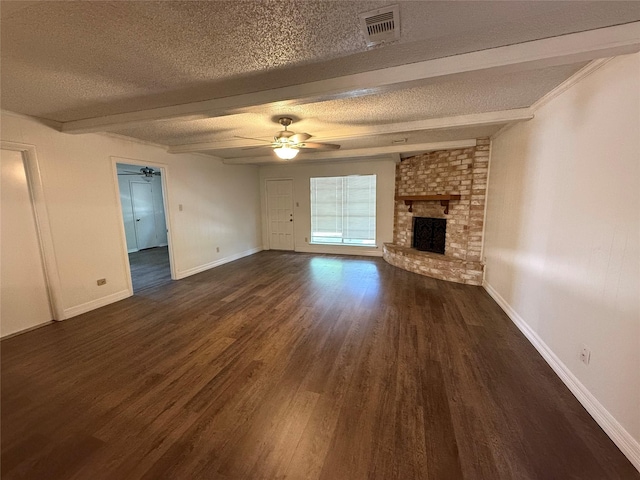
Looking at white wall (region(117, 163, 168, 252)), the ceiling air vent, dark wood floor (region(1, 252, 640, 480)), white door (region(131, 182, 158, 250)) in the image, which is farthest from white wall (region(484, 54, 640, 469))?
white door (region(131, 182, 158, 250))

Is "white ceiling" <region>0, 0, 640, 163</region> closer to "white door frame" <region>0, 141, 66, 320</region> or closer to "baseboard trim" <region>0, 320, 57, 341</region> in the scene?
"white door frame" <region>0, 141, 66, 320</region>

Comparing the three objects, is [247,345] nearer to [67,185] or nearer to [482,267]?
[67,185]

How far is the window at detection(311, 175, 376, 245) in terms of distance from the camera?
20.9 ft

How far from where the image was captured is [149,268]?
562 centimetres

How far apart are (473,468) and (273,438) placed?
1.13m

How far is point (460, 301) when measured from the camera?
3.63 meters

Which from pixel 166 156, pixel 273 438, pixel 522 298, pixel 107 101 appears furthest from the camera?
pixel 166 156

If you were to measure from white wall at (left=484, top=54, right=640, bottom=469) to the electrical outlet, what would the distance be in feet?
0.11

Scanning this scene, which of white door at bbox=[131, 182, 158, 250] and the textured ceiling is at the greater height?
the textured ceiling

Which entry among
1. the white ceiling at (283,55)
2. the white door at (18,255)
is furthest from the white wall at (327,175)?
the white door at (18,255)

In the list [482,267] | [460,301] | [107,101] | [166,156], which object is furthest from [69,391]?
[482,267]

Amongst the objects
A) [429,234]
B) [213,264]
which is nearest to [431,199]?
[429,234]

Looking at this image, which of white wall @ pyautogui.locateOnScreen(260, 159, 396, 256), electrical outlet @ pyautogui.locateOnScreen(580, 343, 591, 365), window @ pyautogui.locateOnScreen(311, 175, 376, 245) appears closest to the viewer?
electrical outlet @ pyautogui.locateOnScreen(580, 343, 591, 365)

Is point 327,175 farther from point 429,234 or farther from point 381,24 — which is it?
point 381,24
